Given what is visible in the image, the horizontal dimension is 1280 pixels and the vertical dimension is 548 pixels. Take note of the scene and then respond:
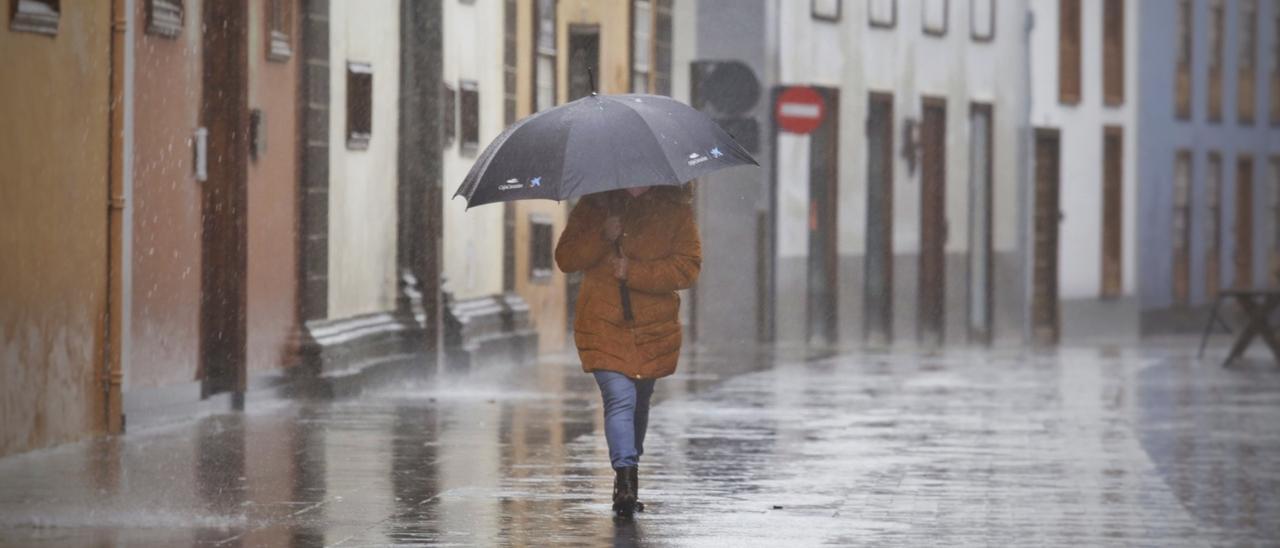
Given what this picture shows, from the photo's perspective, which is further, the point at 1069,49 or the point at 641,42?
the point at 1069,49

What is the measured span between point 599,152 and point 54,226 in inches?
154

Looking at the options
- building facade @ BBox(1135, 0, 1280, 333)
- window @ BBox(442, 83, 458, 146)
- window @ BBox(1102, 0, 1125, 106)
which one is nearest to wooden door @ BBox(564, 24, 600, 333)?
window @ BBox(442, 83, 458, 146)

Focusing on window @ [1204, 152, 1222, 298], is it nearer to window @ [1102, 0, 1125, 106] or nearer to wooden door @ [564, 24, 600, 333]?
window @ [1102, 0, 1125, 106]

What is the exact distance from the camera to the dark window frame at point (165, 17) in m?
15.2

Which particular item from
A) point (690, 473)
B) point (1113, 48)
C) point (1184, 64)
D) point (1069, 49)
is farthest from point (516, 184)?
point (1184, 64)

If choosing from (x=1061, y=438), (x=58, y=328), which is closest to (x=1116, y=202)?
(x=1061, y=438)

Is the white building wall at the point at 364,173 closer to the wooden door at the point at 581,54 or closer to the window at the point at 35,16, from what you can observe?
the window at the point at 35,16

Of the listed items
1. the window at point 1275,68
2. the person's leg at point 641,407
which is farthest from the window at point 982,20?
the person's leg at point 641,407

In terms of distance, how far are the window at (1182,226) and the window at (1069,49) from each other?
16.3 feet

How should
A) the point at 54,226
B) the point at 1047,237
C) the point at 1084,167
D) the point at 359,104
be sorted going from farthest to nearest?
the point at 1084,167, the point at 1047,237, the point at 359,104, the point at 54,226

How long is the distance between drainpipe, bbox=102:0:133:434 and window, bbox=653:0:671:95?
15575mm

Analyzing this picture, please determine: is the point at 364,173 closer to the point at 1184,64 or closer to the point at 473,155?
the point at 473,155

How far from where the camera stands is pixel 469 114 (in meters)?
22.9

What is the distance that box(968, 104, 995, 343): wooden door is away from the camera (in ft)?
134
